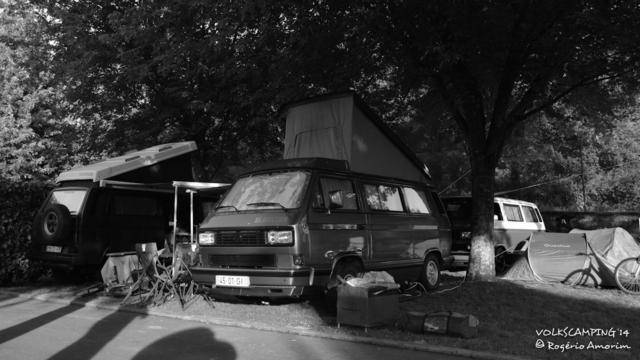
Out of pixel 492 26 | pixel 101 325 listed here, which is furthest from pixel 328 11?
pixel 101 325

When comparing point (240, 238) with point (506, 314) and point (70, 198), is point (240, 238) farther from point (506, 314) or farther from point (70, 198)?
point (70, 198)

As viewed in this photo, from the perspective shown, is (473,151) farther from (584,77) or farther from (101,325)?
(101,325)

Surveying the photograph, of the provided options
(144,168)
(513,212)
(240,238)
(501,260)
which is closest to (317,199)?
(240,238)

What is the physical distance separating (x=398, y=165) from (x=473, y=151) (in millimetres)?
1686

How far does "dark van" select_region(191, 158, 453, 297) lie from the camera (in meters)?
7.46

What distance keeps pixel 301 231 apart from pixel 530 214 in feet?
37.5

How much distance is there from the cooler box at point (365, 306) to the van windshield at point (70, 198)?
6.58 meters

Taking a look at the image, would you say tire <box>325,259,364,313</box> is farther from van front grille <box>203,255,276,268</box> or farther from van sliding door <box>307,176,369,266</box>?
van front grille <box>203,255,276,268</box>

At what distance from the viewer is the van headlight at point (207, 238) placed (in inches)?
324

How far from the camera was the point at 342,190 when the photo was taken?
8.64 metres

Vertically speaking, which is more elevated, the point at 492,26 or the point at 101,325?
the point at 492,26

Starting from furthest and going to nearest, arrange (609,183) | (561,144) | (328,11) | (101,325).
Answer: (609,183)
(561,144)
(328,11)
(101,325)

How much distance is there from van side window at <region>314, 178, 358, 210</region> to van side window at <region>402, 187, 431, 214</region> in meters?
1.85

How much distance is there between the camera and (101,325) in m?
7.70
